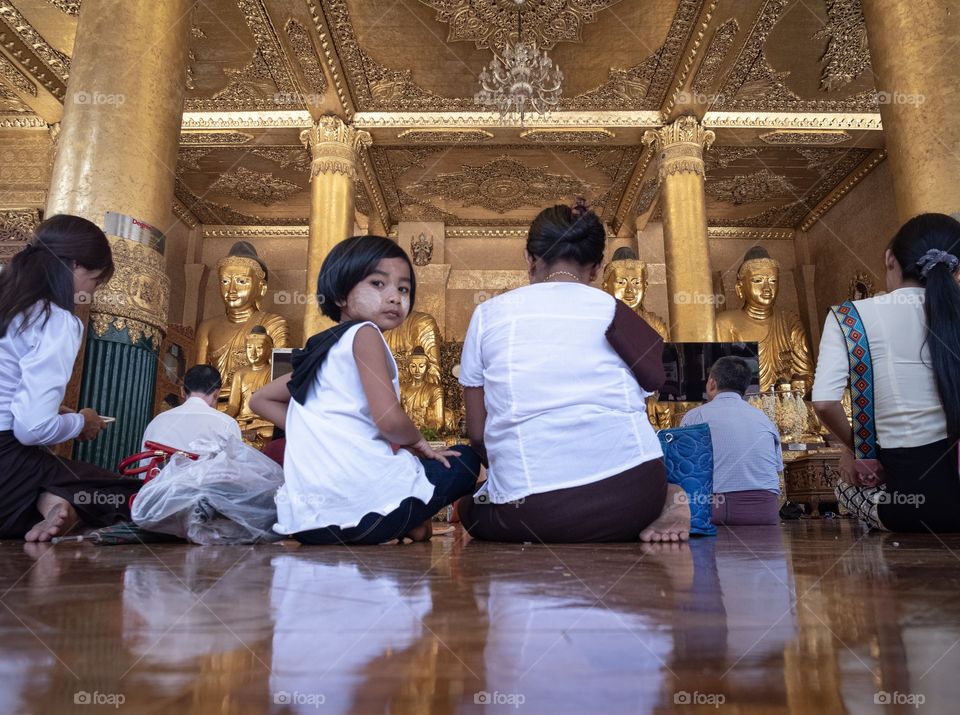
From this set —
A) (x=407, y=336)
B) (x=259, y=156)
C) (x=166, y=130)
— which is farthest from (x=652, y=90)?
(x=166, y=130)

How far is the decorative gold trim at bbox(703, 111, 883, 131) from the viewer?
7902 millimetres

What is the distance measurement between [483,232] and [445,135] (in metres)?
3.12

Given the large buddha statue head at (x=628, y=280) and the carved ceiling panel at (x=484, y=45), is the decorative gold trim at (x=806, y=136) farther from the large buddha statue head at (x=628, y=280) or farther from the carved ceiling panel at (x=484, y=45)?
the large buddha statue head at (x=628, y=280)

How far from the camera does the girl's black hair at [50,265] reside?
1887mm

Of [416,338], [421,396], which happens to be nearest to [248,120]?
[416,338]

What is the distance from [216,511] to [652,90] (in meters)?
7.17

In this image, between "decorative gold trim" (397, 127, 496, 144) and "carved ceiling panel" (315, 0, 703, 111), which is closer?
"carved ceiling panel" (315, 0, 703, 111)

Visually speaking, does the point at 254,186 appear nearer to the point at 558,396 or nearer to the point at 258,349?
the point at 258,349

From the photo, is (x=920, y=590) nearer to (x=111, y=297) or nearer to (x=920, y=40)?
(x=111, y=297)

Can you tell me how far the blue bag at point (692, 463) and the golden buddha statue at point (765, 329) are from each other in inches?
311

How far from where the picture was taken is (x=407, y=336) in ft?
31.0

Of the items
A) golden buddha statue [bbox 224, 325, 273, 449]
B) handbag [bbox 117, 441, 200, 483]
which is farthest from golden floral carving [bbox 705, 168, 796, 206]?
handbag [bbox 117, 441, 200, 483]

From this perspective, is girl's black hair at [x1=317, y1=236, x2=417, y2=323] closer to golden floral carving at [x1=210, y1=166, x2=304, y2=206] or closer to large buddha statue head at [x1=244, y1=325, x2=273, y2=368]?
large buddha statue head at [x1=244, y1=325, x2=273, y2=368]

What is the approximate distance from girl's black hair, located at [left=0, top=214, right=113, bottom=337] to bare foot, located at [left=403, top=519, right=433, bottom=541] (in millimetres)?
1178
